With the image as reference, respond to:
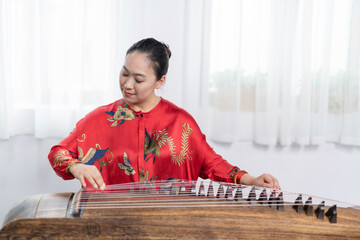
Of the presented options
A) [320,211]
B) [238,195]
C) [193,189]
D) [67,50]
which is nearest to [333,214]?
[320,211]

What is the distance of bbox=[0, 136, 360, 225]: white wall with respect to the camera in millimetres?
2297

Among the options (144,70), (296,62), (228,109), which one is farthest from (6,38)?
(296,62)

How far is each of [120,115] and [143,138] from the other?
5.6 inches

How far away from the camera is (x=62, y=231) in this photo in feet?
2.79

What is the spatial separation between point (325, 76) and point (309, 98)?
0.17m

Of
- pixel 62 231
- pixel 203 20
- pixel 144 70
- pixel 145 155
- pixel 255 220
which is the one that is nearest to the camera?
pixel 62 231

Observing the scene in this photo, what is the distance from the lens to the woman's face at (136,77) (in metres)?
1.46

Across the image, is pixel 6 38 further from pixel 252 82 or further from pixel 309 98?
pixel 309 98

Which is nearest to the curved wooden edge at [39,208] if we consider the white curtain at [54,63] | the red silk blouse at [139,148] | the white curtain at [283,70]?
the red silk blouse at [139,148]

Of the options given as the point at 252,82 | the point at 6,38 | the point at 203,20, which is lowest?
the point at 252,82

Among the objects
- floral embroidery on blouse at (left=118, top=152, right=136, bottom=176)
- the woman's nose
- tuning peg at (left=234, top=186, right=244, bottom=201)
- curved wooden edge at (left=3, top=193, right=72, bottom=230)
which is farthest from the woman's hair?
curved wooden edge at (left=3, top=193, right=72, bottom=230)

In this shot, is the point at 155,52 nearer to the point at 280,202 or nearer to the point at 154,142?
the point at 154,142

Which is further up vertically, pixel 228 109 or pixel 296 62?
pixel 296 62

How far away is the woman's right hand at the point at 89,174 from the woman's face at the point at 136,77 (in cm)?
36
